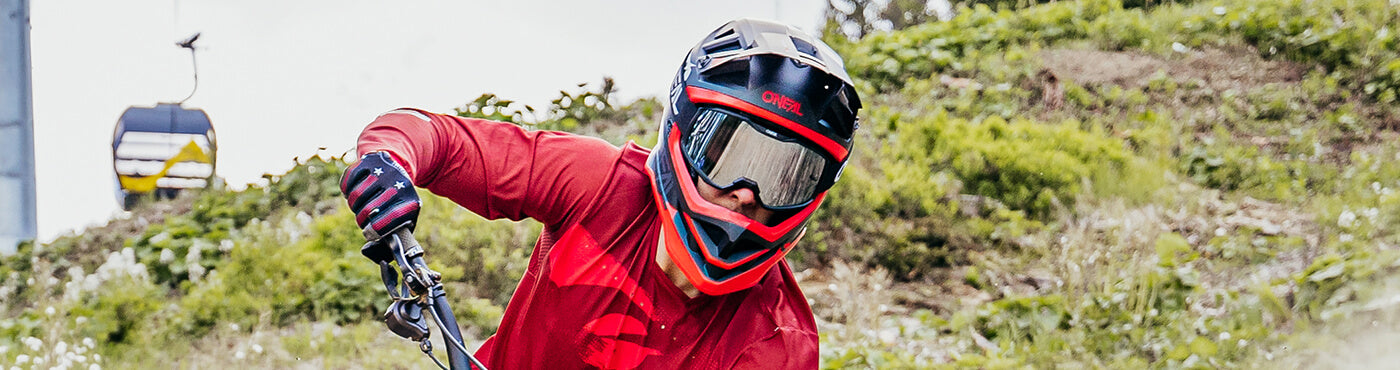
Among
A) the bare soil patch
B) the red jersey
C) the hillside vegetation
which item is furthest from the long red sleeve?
the bare soil patch

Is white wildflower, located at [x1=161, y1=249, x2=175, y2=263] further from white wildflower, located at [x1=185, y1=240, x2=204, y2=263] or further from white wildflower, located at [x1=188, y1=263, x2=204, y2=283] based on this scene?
white wildflower, located at [x1=188, y1=263, x2=204, y2=283]

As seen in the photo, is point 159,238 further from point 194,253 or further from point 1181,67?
point 1181,67

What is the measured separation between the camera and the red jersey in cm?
306

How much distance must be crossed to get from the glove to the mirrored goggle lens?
789 millimetres

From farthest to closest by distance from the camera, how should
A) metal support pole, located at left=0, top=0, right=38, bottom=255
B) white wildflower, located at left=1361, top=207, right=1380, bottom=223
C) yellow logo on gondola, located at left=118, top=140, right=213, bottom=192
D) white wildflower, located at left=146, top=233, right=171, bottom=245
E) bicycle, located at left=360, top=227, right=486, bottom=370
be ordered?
yellow logo on gondola, located at left=118, top=140, right=213, bottom=192, white wildflower, located at left=146, top=233, right=171, bottom=245, metal support pole, located at left=0, top=0, right=38, bottom=255, white wildflower, located at left=1361, top=207, right=1380, bottom=223, bicycle, located at left=360, top=227, right=486, bottom=370

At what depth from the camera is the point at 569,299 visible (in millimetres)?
3150

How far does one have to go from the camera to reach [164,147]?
31.0ft

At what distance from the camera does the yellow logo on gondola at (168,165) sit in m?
9.37

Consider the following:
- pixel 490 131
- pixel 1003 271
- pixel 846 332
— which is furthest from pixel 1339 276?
pixel 490 131

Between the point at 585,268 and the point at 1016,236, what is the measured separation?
450cm

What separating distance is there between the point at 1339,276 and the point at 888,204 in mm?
2635

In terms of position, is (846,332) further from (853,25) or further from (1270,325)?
(853,25)

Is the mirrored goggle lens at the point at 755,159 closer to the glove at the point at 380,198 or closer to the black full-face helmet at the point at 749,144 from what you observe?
the black full-face helmet at the point at 749,144

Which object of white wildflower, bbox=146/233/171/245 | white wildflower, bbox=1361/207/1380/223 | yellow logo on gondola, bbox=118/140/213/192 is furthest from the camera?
yellow logo on gondola, bbox=118/140/213/192
